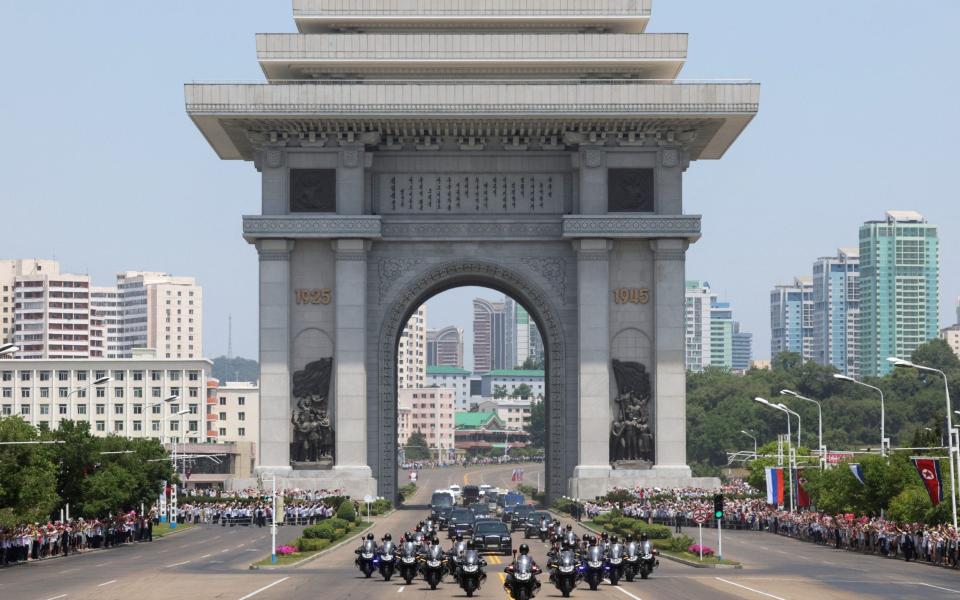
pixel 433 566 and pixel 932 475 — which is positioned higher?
pixel 932 475

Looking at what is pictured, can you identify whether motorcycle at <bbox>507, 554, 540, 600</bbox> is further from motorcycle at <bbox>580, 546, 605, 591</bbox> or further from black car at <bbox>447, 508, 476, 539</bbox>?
black car at <bbox>447, 508, 476, 539</bbox>

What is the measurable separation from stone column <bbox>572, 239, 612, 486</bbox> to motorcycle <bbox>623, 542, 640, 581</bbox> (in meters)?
40.2

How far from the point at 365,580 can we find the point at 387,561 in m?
1.01

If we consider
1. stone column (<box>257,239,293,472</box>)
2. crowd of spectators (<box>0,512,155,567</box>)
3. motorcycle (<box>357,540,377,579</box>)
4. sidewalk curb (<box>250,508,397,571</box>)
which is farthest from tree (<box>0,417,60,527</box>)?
stone column (<box>257,239,293,472</box>)

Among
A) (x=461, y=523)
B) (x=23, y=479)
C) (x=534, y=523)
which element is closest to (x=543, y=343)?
(x=534, y=523)

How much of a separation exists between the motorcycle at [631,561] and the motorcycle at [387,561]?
7.97 meters

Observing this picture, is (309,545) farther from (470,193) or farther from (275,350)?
(470,193)

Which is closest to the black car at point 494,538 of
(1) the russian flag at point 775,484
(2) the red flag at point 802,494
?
(1) the russian flag at point 775,484

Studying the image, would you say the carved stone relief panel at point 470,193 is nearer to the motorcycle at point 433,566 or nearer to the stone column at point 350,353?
the stone column at point 350,353

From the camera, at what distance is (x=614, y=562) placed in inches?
2384

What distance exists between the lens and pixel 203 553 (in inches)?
3179

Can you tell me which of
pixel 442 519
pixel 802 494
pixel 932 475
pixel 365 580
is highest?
pixel 932 475

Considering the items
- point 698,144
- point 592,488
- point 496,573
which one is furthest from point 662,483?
point 496,573

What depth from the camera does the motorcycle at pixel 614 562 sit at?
60562mm
